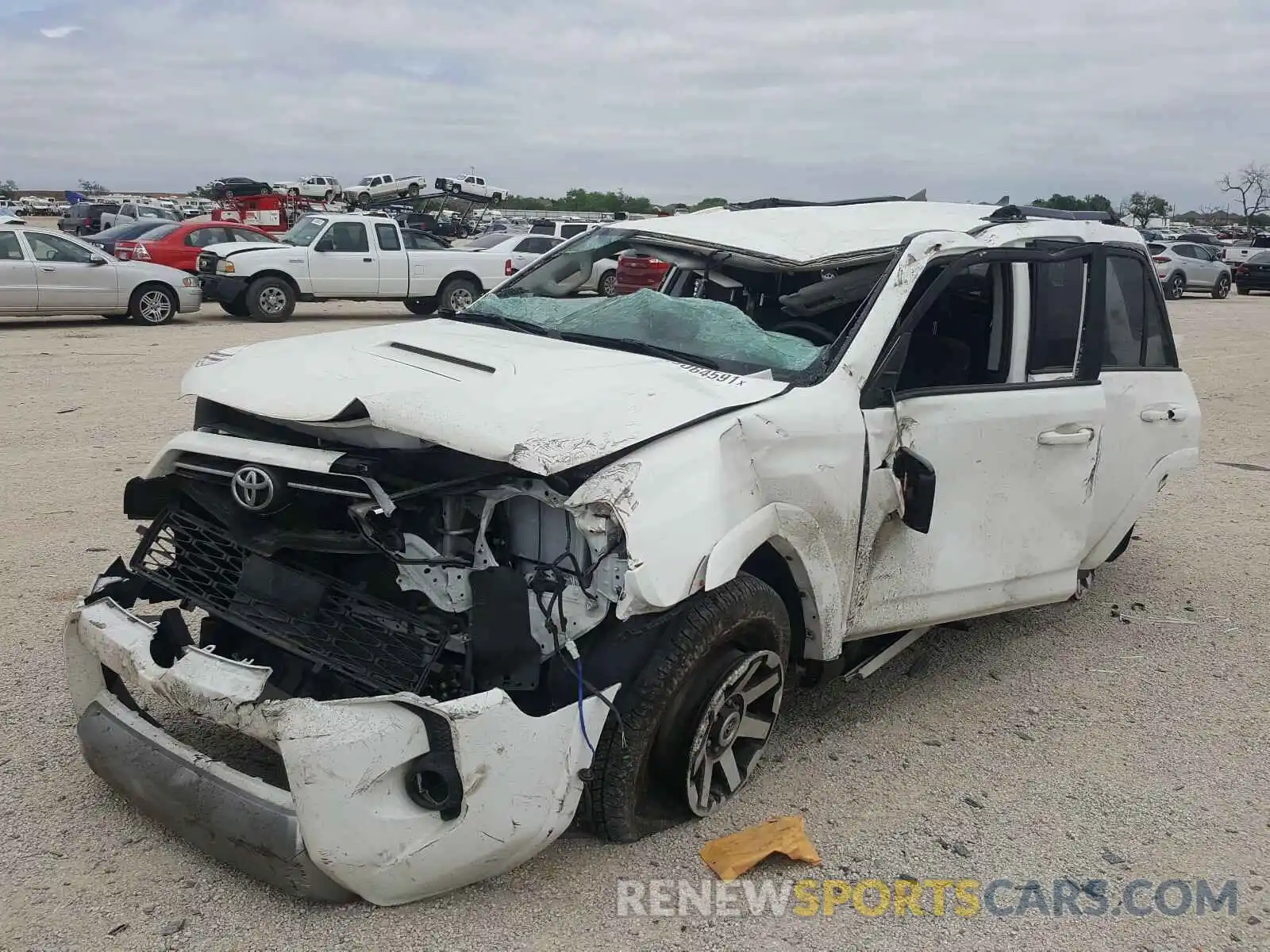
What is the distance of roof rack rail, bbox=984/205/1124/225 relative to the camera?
423cm

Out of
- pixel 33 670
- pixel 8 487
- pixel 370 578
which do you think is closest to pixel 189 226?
pixel 8 487

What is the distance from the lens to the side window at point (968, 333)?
3.96 m

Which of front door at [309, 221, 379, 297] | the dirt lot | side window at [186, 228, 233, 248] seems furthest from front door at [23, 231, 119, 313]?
the dirt lot

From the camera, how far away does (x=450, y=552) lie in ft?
9.77

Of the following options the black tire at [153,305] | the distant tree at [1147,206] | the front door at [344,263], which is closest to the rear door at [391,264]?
the front door at [344,263]

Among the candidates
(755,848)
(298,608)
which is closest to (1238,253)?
(755,848)

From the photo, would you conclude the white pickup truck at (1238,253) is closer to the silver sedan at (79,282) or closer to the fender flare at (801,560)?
the silver sedan at (79,282)

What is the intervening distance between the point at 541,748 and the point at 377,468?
0.87 meters

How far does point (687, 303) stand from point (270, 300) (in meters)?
14.0

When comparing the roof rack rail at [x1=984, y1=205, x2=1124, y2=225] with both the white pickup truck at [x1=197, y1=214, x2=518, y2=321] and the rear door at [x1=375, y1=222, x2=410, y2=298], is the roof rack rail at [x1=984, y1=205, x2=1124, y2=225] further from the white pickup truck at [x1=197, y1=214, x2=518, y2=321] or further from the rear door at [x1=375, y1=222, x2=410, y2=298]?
the rear door at [x1=375, y1=222, x2=410, y2=298]

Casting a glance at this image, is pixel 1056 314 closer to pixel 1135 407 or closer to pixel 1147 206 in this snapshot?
pixel 1135 407

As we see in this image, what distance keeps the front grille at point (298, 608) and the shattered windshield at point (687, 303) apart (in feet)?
4.13

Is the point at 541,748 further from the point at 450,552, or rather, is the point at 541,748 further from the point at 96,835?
the point at 96,835

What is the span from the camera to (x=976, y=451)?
148 inches
